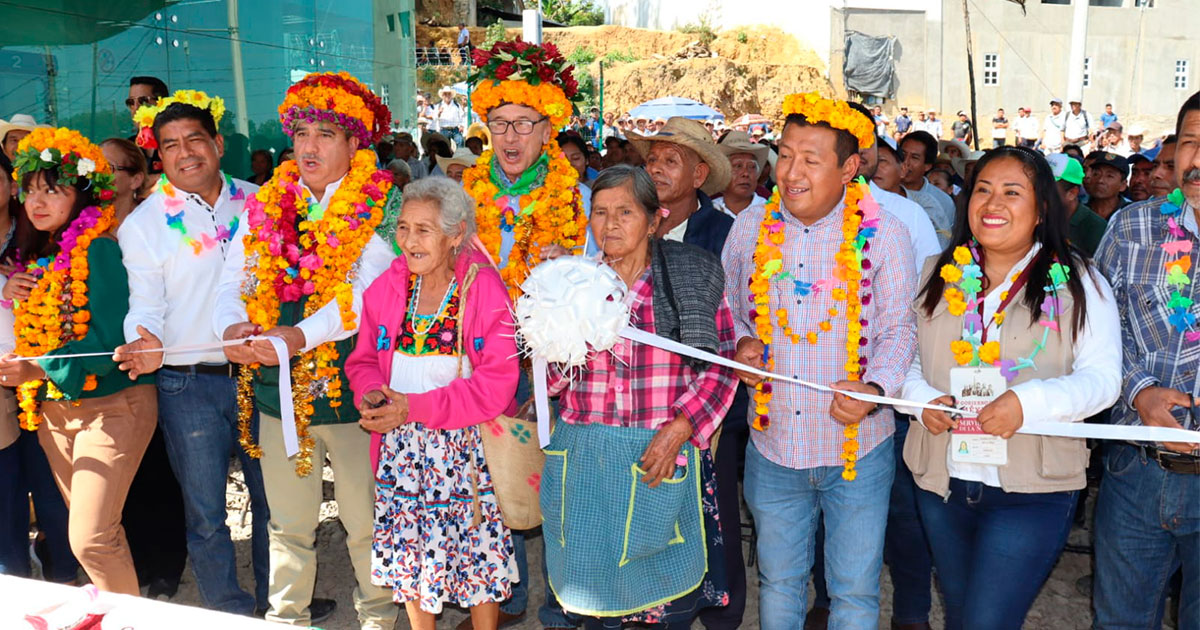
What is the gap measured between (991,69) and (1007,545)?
4256cm

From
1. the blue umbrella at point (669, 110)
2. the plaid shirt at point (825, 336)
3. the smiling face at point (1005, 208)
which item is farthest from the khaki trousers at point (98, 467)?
the blue umbrella at point (669, 110)

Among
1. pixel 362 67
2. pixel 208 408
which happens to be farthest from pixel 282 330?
pixel 362 67

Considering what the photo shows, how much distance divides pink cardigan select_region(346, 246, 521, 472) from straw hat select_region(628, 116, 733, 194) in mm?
1234

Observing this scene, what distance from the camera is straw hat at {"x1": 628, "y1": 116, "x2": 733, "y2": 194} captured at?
4641mm

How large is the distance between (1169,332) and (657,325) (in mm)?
1798

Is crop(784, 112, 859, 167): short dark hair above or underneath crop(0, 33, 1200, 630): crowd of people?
above

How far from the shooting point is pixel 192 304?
14.5 ft

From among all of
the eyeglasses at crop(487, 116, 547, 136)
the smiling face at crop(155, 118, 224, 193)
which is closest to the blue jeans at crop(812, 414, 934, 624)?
the eyeglasses at crop(487, 116, 547, 136)

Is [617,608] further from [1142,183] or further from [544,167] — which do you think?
[1142,183]

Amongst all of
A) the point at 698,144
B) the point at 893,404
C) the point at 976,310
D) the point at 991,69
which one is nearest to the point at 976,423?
the point at 893,404

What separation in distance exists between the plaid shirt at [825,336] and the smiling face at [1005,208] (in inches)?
14.4

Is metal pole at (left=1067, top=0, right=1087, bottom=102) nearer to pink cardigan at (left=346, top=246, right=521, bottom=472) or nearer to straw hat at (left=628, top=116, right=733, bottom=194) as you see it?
straw hat at (left=628, top=116, right=733, bottom=194)

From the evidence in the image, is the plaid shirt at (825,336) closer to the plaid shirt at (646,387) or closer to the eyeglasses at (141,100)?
the plaid shirt at (646,387)

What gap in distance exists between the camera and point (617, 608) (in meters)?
3.54
